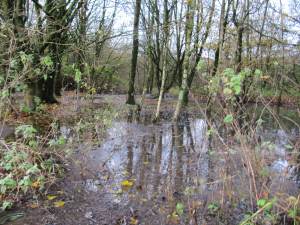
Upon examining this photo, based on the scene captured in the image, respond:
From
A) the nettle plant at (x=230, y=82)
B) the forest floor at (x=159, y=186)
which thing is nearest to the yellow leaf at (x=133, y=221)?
the forest floor at (x=159, y=186)

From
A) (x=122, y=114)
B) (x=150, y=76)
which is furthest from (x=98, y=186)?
(x=150, y=76)

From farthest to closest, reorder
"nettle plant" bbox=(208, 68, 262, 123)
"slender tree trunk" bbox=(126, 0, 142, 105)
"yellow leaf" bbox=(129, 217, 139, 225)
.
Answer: "slender tree trunk" bbox=(126, 0, 142, 105) < "yellow leaf" bbox=(129, 217, 139, 225) < "nettle plant" bbox=(208, 68, 262, 123)

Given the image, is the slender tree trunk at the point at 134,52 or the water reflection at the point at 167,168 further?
the slender tree trunk at the point at 134,52

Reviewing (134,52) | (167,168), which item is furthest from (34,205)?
(134,52)

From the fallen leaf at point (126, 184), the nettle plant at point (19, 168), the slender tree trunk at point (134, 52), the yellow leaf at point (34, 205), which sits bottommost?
the yellow leaf at point (34, 205)

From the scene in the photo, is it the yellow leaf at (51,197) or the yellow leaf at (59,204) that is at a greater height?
the yellow leaf at (51,197)

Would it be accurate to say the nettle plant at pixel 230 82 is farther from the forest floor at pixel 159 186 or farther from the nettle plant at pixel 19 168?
the nettle plant at pixel 19 168

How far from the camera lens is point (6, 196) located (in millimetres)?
3982

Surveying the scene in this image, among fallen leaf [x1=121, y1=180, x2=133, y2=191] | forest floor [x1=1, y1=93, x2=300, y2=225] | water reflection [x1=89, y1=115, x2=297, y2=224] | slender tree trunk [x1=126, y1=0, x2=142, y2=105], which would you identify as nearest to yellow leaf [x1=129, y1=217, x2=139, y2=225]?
forest floor [x1=1, y1=93, x2=300, y2=225]

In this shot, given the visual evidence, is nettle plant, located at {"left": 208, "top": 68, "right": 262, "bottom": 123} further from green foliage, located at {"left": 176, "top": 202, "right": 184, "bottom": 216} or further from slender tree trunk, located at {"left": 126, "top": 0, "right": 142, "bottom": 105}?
slender tree trunk, located at {"left": 126, "top": 0, "right": 142, "bottom": 105}

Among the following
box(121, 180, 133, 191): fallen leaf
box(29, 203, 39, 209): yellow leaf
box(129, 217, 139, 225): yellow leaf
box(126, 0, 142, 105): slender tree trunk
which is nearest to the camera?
box(129, 217, 139, 225): yellow leaf

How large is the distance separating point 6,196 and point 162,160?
3.00 meters

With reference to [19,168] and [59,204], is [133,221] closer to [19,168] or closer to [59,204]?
[59,204]

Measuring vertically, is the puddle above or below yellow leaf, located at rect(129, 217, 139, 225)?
above
